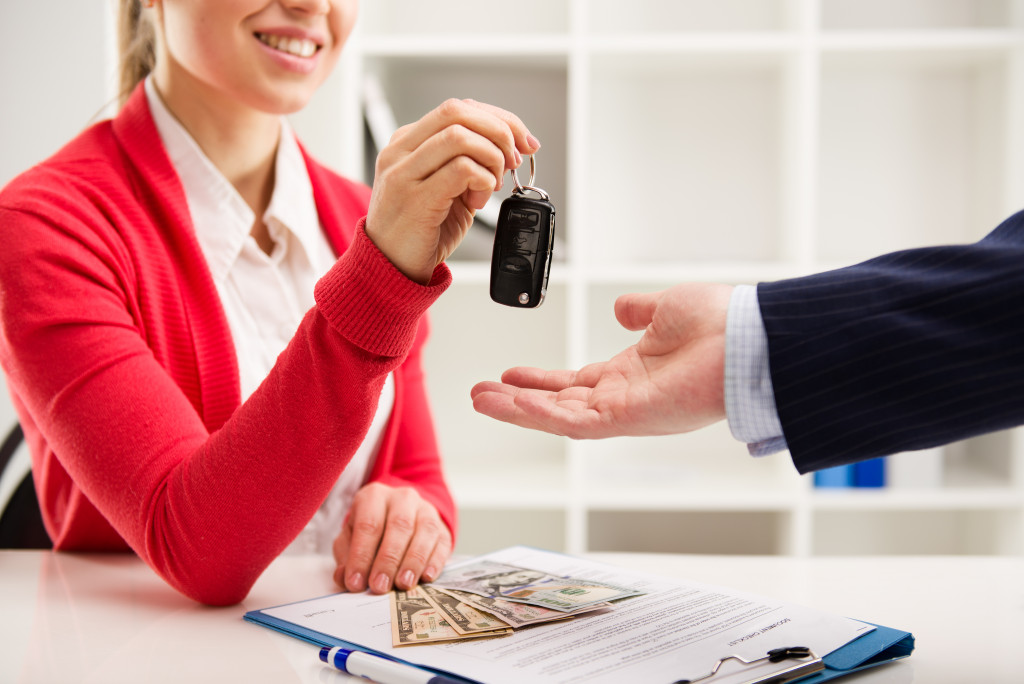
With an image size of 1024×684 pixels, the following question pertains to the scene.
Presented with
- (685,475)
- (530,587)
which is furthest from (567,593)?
(685,475)

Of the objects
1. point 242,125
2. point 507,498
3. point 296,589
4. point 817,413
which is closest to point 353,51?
point 242,125

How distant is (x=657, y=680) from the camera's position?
2.01 feet

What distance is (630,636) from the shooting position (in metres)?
0.70

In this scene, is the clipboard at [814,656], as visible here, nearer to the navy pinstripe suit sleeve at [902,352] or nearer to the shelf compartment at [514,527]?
the navy pinstripe suit sleeve at [902,352]

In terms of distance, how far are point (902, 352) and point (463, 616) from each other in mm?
405

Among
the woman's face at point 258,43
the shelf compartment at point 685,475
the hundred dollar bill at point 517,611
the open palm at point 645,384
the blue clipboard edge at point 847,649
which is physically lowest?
the shelf compartment at point 685,475

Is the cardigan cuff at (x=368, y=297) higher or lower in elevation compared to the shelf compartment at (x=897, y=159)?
lower

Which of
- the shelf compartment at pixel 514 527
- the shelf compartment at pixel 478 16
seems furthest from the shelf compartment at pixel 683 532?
the shelf compartment at pixel 478 16

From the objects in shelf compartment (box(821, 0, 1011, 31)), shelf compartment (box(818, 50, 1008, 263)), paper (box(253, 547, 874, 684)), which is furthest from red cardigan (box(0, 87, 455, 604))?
shelf compartment (box(821, 0, 1011, 31))

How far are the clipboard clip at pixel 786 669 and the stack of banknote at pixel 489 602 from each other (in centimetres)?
16

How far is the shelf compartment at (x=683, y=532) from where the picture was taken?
2.38 metres

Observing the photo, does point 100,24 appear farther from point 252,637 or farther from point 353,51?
point 252,637

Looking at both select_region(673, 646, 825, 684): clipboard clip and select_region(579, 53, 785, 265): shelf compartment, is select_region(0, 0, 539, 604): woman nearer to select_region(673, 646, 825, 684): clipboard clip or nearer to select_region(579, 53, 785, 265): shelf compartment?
select_region(673, 646, 825, 684): clipboard clip

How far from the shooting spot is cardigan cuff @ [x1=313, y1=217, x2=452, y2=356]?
2.48 ft
